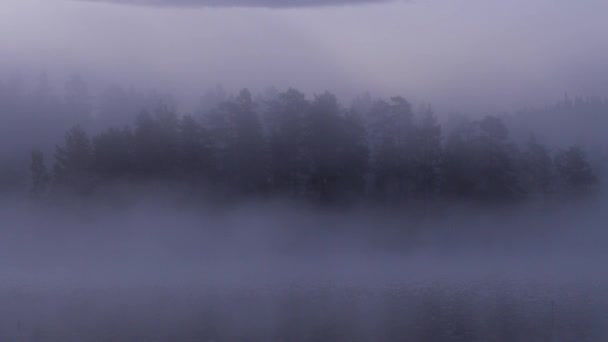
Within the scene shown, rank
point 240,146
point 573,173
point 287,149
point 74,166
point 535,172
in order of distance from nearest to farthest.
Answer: point 74,166
point 240,146
point 287,149
point 535,172
point 573,173

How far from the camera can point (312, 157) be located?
46.3 metres

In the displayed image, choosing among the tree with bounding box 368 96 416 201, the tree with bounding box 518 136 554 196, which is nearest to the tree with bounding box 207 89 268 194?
the tree with bounding box 368 96 416 201

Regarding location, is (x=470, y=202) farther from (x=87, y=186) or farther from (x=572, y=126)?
(x=87, y=186)

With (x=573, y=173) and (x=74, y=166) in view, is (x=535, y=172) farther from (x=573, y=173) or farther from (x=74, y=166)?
(x=74, y=166)

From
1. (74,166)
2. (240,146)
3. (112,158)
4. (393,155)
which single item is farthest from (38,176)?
(393,155)

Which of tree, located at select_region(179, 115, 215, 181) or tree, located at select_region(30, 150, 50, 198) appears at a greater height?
tree, located at select_region(179, 115, 215, 181)

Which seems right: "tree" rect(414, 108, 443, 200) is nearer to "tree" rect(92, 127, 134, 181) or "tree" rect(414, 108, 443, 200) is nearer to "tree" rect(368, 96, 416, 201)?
"tree" rect(368, 96, 416, 201)

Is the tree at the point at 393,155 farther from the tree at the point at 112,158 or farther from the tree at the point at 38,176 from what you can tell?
the tree at the point at 38,176

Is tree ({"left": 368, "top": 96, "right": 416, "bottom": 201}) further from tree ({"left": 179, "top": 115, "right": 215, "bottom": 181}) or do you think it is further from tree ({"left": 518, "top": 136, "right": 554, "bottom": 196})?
tree ({"left": 179, "top": 115, "right": 215, "bottom": 181})

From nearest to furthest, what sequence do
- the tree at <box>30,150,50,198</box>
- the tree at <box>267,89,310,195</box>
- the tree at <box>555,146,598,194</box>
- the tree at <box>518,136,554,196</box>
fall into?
1. the tree at <box>30,150,50,198</box>
2. the tree at <box>267,89,310,195</box>
3. the tree at <box>518,136,554,196</box>
4. the tree at <box>555,146,598,194</box>

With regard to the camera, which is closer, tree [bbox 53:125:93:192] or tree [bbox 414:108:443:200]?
tree [bbox 53:125:93:192]

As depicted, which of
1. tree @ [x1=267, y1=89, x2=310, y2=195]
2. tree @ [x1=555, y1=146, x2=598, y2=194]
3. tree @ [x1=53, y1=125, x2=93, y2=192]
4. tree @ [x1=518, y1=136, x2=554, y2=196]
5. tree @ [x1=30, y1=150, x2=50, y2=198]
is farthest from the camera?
tree @ [x1=555, y1=146, x2=598, y2=194]

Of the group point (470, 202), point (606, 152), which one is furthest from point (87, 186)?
point (606, 152)

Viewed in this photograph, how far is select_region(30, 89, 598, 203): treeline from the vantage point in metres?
45.2
